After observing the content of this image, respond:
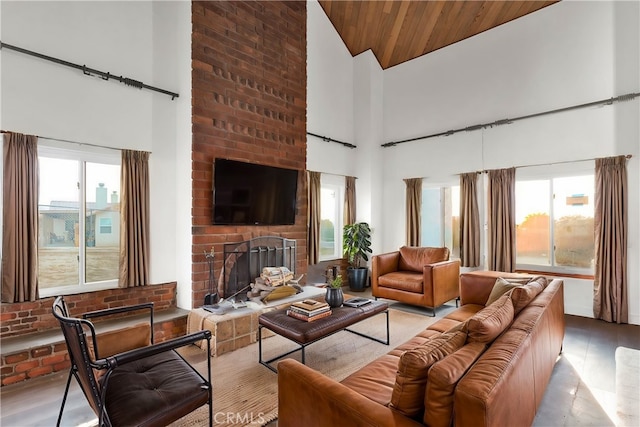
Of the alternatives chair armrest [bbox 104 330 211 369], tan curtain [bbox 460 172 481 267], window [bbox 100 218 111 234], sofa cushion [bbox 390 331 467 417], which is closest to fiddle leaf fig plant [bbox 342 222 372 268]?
tan curtain [bbox 460 172 481 267]

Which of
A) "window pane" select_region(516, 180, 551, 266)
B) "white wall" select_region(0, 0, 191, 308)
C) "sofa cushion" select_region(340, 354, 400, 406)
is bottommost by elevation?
"sofa cushion" select_region(340, 354, 400, 406)

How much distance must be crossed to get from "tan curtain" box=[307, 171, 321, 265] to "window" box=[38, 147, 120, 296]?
2822 mm

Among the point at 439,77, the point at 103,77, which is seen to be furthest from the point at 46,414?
the point at 439,77

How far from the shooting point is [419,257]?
5.01 meters

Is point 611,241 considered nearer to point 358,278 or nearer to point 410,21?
point 358,278

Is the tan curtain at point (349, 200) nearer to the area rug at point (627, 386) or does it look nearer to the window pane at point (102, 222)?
the window pane at point (102, 222)

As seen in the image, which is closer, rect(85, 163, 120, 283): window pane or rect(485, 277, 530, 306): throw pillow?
rect(485, 277, 530, 306): throw pillow

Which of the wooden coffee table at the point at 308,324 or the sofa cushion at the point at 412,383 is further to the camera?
the wooden coffee table at the point at 308,324

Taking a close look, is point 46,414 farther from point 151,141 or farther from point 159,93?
point 159,93

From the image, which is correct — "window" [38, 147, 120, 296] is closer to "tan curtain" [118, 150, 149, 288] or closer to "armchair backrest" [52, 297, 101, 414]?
"tan curtain" [118, 150, 149, 288]

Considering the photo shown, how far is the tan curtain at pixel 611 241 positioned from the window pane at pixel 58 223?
6255 mm

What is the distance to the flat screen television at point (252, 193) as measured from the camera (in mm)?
3744

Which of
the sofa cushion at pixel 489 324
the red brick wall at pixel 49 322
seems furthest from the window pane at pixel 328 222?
the sofa cushion at pixel 489 324

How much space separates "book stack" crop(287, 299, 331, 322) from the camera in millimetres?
2723
